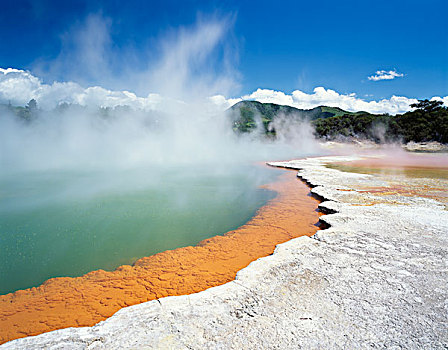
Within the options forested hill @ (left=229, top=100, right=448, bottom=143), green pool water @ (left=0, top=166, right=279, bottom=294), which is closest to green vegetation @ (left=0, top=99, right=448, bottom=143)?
forested hill @ (left=229, top=100, right=448, bottom=143)

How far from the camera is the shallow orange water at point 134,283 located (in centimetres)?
261

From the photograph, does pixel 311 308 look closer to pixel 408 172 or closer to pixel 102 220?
pixel 102 220

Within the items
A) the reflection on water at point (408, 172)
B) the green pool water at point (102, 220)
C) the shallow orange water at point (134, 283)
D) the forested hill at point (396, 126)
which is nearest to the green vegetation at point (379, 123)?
the forested hill at point (396, 126)

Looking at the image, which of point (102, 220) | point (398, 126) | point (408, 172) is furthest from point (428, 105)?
point (102, 220)

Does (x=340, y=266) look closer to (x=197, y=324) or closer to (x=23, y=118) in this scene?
(x=197, y=324)

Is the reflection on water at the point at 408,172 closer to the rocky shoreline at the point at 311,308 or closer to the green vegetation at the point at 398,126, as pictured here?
the rocky shoreline at the point at 311,308

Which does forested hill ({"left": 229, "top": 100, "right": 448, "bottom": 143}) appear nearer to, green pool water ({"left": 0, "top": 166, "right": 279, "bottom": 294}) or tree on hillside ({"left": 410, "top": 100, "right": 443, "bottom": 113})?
tree on hillside ({"left": 410, "top": 100, "right": 443, "bottom": 113})

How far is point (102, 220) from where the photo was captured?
587 centimetres

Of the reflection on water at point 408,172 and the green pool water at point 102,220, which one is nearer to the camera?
the green pool water at point 102,220

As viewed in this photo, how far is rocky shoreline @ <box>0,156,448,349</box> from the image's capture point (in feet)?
6.04

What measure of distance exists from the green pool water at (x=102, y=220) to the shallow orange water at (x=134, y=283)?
0.37m

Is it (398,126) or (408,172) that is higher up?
(398,126)

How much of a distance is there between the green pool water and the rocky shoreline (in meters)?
2.02

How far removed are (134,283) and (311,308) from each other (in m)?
2.22
